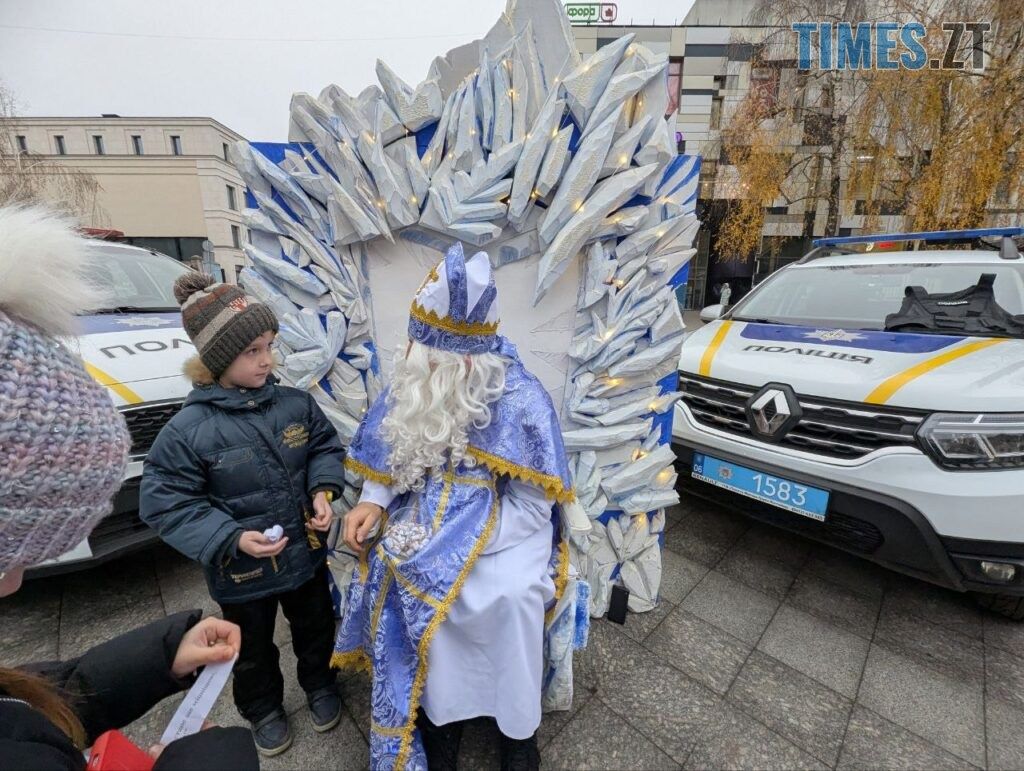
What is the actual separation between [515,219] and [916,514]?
7.21ft

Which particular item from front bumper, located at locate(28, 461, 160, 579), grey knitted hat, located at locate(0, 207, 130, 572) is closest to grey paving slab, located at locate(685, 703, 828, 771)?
grey knitted hat, located at locate(0, 207, 130, 572)

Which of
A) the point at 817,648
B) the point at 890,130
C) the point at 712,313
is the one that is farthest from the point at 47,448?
the point at 890,130

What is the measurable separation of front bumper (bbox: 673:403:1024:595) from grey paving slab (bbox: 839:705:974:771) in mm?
699

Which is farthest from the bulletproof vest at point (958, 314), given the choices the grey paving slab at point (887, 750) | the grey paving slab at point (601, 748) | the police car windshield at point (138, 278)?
the police car windshield at point (138, 278)

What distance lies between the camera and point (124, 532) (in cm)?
233

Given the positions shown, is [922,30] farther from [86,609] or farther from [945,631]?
[86,609]

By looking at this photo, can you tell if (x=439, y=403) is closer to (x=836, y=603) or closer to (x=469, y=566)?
(x=469, y=566)

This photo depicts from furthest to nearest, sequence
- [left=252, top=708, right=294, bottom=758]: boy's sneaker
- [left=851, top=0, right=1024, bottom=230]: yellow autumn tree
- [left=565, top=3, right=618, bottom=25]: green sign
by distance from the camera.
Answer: [left=565, top=3, right=618, bottom=25]: green sign
[left=851, top=0, right=1024, bottom=230]: yellow autumn tree
[left=252, top=708, right=294, bottom=758]: boy's sneaker

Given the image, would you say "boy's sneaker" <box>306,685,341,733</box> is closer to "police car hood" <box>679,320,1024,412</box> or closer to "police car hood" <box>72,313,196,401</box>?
"police car hood" <box>72,313,196,401</box>

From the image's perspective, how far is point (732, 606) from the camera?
2.49m

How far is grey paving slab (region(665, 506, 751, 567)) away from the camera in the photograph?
9.77 ft

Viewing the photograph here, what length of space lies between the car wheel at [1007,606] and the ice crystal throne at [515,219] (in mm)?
1967

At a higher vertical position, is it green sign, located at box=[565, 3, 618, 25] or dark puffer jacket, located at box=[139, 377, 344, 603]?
green sign, located at box=[565, 3, 618, 25]

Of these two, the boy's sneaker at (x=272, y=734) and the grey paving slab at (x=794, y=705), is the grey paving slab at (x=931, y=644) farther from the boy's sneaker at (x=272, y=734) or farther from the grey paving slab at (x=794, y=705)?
the boy's sneaker at (x=272, y=734)
